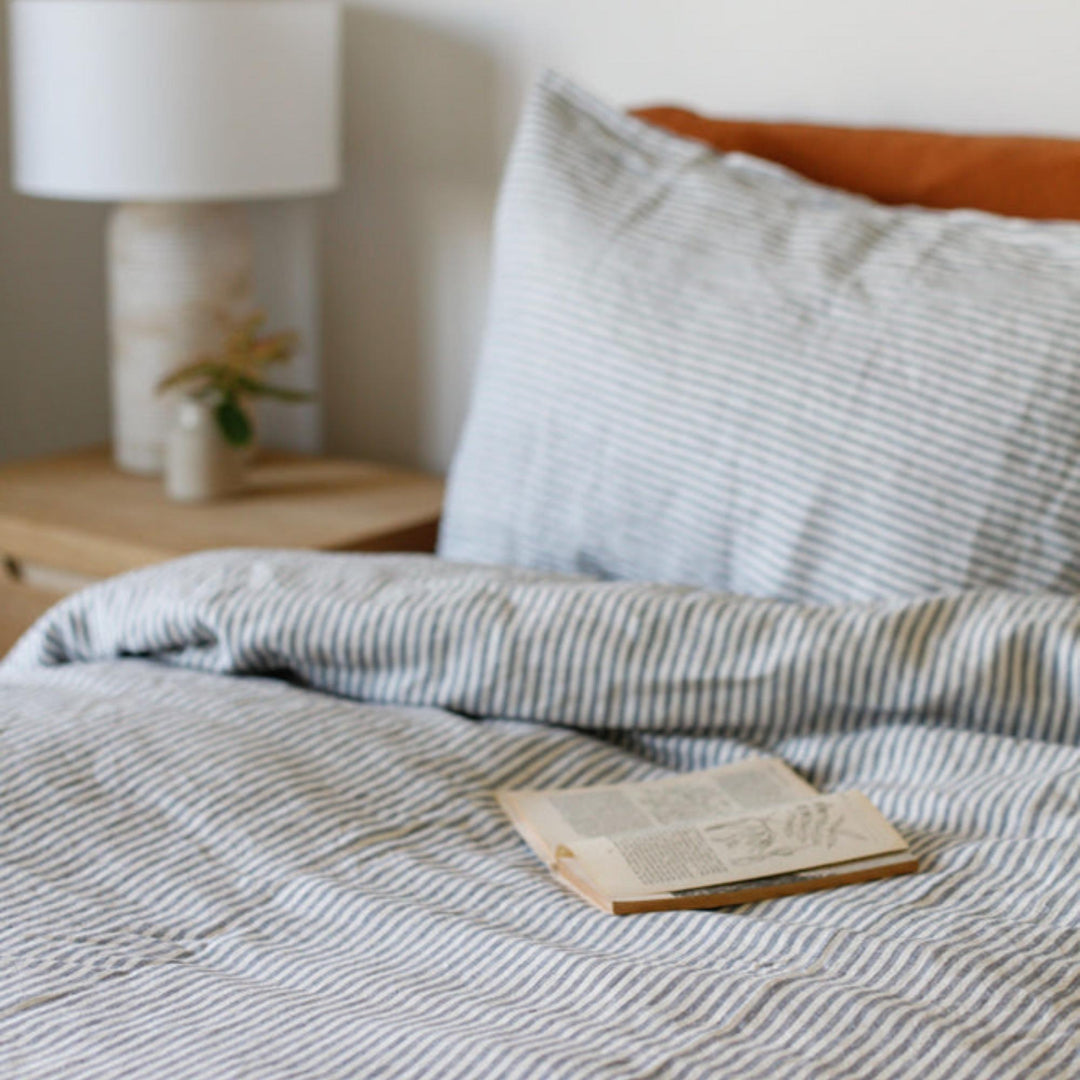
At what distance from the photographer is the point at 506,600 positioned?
1243mm

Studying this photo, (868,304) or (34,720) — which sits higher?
(868,304)

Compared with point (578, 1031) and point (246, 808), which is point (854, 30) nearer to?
point (246, 808)

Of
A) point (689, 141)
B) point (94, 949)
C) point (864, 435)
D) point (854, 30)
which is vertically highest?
point (854, 30)

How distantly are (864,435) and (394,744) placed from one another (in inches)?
19.2

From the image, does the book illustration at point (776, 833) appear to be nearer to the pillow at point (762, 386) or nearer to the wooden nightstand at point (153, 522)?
the pillow at point (762, 386)

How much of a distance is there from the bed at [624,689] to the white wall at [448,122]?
12.6 inches

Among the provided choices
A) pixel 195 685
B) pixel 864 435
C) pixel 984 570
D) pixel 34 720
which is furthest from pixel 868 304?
pixel 34 720

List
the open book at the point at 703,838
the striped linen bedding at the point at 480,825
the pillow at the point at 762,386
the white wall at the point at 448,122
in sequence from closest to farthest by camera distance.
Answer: the striped linen bedding at the point at 480,825, the open book at the point at 703,838, the pillow at the point at 762,386, the white wall at the point at 448,122

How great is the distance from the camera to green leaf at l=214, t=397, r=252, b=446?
2.01 metres

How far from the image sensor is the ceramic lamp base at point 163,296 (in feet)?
6.96

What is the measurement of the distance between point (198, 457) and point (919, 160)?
93cm

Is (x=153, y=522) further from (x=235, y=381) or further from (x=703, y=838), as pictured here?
(x=703, y=838)

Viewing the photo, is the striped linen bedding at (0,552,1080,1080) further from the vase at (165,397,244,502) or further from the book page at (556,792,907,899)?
the vase at (165,397,244,502)

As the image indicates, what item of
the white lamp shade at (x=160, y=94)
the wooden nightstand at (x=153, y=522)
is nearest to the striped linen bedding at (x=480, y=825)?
the wooden nightstand at (x=153, y=522)
